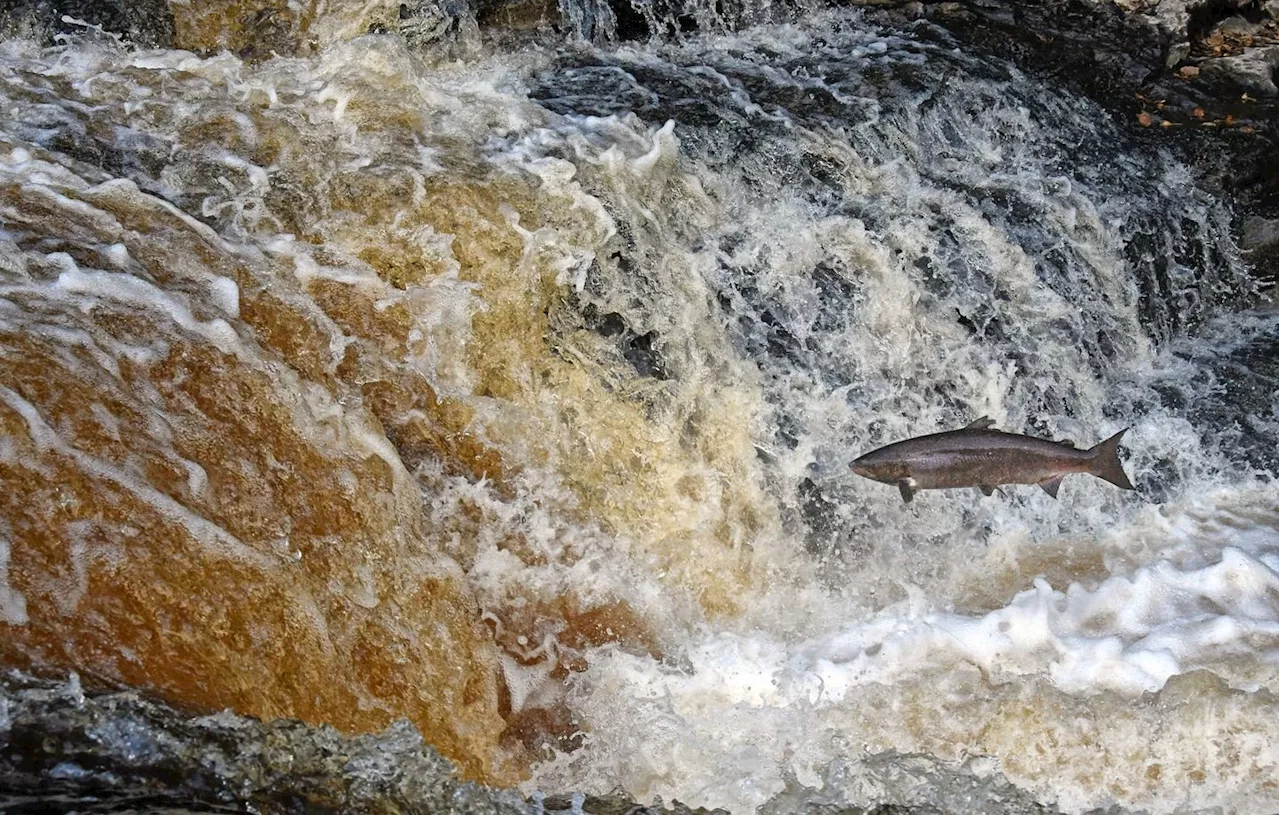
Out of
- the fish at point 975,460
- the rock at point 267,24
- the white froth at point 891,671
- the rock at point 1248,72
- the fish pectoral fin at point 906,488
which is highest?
the rock at point 267,24

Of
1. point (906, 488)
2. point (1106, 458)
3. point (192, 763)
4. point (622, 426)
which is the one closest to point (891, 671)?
point (906, 488)

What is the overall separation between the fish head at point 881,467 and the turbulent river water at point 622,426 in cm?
63

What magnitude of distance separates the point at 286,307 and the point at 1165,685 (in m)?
2.86

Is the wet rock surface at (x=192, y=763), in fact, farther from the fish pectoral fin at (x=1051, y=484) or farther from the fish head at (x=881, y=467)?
the fish pectoral fin at (x=1051, y=484)

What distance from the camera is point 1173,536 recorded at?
4.68 meters

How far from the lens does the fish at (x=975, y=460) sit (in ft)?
12.1

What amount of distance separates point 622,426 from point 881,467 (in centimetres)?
100

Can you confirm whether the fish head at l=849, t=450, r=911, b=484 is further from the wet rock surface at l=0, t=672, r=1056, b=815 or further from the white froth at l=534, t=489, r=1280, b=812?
the wet rock surface at l=0, t=672, r=1056, b=815

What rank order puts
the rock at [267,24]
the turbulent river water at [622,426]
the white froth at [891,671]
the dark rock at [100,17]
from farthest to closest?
the rock at [267,24]
the dark rock at [100,17]
the white froth at [891,671]
the turbulent river water at [622,426]

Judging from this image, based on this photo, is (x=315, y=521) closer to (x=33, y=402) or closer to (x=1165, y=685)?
(x=33, y=402)

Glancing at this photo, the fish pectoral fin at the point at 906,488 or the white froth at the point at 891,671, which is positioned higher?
the fish pectoral fin at the point at 906,488

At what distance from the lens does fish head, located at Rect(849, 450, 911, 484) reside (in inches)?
145

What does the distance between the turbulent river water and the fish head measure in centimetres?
63

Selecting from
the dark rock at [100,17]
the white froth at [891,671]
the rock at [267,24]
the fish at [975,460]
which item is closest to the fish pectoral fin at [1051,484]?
the fish at [975,460]
